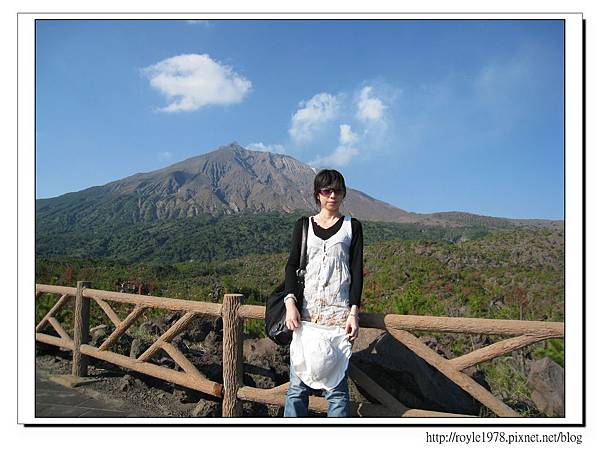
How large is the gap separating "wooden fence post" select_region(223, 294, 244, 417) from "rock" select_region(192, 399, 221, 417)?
271mm

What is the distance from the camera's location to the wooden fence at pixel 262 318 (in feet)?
8.07

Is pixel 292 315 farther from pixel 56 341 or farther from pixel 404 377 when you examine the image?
pixel 56 341

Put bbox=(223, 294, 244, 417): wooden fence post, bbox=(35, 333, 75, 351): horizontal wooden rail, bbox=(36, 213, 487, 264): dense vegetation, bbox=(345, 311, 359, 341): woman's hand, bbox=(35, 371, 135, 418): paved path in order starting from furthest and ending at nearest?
1. bbox=(36, 213, 487, 264): dense vegetation
2. bbox=(35, 333, 75, 351): horizontal wooden rail
3. bbox=(35, 371, 135, 418): paved path
4. bbox=(223, 294, 244, 417): wooden fence post
5. bbox=(345, 311, 359, 341): woman's hand

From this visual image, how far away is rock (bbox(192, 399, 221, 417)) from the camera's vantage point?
3348mm

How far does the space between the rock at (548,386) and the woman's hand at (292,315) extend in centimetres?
221

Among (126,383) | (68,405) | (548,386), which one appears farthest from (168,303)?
(548,386)

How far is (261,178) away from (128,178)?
34496 millimetres

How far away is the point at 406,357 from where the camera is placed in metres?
3.43

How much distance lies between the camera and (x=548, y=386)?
333cm

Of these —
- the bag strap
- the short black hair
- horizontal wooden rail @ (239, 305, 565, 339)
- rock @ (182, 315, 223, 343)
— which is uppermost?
the short black hair

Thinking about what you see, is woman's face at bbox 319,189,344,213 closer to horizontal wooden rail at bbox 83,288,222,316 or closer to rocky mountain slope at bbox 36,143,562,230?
horizontal wooden rail at bbox 83,288,222,316

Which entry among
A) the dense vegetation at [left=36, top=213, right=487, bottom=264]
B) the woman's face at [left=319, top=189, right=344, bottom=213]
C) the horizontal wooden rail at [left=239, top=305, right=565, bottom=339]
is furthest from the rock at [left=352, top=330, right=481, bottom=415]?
the dense vegetation at [left=36, top=213, right=487, bottom=264]
